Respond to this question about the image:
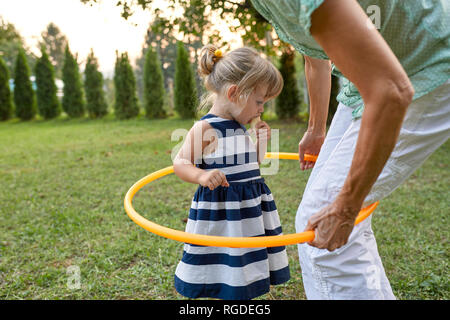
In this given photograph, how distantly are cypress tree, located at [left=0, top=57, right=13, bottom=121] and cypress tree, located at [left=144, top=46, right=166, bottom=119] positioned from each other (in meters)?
6.70

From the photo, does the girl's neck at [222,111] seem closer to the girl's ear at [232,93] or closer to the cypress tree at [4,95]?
the girl's ear at [232,93]

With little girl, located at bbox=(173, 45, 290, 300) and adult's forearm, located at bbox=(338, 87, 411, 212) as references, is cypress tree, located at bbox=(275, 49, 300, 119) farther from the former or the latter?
adult's forearm, located at bbox=(338, 87, 411, 212)

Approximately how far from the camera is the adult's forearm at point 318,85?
6.02 ft

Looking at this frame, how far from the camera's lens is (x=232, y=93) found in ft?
5.62

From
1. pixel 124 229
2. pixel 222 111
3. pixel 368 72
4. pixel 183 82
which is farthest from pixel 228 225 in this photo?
pixel 183 82

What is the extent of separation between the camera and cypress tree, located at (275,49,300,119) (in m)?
10.6

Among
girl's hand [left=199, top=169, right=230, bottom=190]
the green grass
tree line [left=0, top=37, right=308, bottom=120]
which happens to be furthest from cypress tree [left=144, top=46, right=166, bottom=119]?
girl's hand [left=199, top=169, right=230, bottom=190]

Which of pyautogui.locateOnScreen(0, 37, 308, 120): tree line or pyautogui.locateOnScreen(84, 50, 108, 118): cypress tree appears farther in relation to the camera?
pyautogui.locateOnScreen(84, 50, 108, 118): cypress tree

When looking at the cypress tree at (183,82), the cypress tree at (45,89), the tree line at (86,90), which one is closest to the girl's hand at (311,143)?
the cypress tree at (183,82)

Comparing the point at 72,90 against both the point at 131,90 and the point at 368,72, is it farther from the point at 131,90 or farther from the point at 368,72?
the point at 368,72

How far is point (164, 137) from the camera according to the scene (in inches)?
358

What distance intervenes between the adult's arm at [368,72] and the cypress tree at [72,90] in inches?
642

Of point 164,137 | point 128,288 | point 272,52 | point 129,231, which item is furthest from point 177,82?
point 128,288

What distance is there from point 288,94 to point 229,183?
9.78 meters
